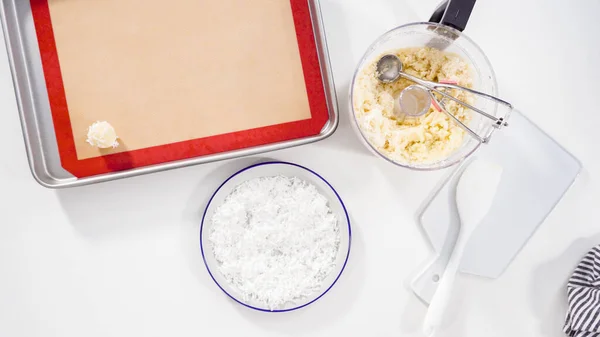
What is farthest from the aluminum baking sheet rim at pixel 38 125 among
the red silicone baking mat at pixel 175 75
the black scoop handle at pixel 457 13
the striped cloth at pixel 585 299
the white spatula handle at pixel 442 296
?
the striped cloth at pixel 585 299

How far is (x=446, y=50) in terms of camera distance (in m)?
0.87

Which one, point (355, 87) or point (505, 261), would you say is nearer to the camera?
point (355, 87)

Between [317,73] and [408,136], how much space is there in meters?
0.19

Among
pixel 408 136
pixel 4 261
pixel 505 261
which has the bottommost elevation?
pixel 505 261

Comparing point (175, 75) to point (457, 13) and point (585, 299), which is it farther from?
point (585, 299)

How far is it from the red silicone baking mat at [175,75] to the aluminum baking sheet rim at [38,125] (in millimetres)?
15

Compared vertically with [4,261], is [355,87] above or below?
above

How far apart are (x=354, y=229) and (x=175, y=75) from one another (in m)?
0.42

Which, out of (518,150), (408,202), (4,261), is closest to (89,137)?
(4,261)

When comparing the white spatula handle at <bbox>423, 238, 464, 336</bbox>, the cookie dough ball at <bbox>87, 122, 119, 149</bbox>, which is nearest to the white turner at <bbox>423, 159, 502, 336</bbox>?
the white spatula handle at <bbox>423, 238, 464, 336</bbox>

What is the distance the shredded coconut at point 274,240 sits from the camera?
917mm

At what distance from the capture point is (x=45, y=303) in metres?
0.96

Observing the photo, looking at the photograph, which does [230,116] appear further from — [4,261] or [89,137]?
[4,261]

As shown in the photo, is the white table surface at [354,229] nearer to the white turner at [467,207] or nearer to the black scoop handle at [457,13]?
the white turner at [467,207]
